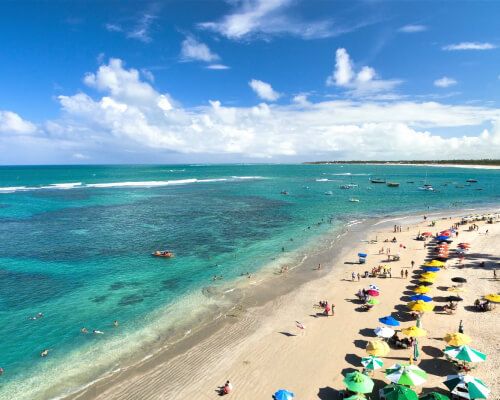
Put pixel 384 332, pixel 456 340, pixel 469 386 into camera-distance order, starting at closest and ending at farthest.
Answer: pixel 469 386
pixel 456 340
pixel 384 332

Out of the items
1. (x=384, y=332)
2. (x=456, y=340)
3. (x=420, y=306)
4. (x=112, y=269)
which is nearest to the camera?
(x=456, y=340)

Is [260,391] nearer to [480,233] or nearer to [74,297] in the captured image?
[74,297]

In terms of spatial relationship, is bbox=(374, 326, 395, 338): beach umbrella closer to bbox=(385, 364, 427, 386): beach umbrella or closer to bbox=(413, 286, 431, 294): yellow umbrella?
bbox=(385, 364, 427, 386): beach umbrella

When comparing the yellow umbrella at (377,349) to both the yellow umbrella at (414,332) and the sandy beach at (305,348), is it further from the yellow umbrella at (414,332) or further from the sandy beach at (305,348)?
the yellow umbrella at (414,332)

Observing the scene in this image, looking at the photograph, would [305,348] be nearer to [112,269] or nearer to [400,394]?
[400,394]

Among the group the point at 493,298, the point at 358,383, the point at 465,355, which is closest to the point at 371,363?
the point at 358,383

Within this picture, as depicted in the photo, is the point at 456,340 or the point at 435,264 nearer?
the point at 456,340

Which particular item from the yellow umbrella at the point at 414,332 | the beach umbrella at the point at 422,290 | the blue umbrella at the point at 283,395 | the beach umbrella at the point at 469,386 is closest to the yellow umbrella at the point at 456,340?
the yellow umbrella at the point at 414,332

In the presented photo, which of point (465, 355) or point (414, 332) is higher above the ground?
point (465, 355)
